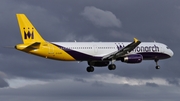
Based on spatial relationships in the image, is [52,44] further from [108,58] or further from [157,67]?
[157,67]

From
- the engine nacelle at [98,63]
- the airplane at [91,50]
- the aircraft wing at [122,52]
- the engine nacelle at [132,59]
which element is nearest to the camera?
the airplane at [91,50]

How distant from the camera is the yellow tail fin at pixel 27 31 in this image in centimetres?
8425

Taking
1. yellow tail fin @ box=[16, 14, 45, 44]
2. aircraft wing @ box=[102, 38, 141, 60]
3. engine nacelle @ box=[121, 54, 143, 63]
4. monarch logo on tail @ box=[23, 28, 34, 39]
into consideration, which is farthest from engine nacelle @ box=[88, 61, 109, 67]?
monarch logo on tail @ box=[23, 28, 34, 39]

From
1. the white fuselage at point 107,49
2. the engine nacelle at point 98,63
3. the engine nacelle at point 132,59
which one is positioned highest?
the white fuselage at point 107,49

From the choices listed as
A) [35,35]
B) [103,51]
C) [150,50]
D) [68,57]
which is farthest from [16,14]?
[150,50]

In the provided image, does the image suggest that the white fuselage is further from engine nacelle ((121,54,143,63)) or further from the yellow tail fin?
the yellow tail fin

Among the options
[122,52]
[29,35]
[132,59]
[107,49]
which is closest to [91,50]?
[107,49]

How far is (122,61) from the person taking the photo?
8988 cm

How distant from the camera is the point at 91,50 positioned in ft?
290

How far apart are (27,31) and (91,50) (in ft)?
39.1

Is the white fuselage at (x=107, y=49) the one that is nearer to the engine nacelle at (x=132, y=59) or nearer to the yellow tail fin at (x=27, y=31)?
the engine nacelle at (x=132, y=59)

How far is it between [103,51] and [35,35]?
13.1 m

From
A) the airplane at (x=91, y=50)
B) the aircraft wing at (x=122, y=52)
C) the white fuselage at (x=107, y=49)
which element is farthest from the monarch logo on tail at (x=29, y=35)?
the aircraft wing at (x=122, y=52)

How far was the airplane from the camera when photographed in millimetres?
83875
